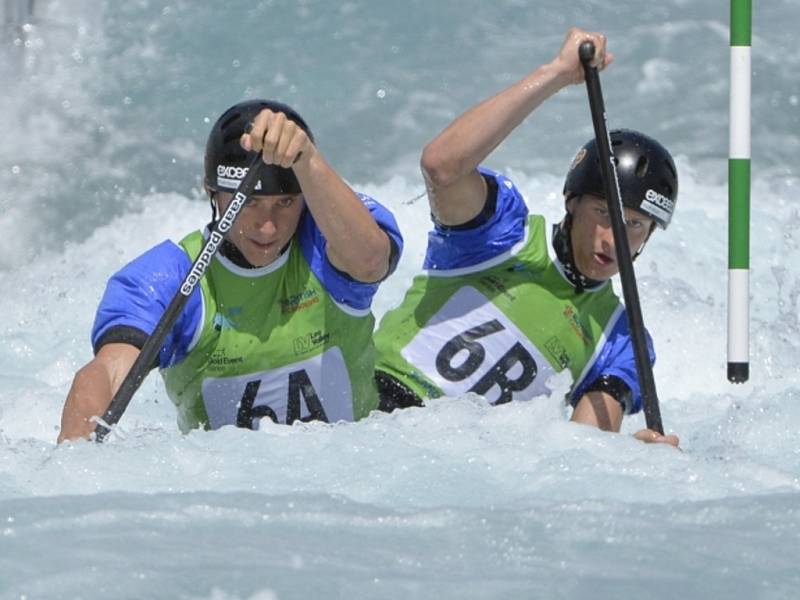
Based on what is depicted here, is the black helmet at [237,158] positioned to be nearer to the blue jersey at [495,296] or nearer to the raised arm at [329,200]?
the raised arm at [329,200]

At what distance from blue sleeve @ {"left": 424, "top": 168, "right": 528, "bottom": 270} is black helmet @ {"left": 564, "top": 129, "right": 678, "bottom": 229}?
161 mm

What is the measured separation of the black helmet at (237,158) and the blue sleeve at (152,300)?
0.21 metres

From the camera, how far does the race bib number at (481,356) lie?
14.9 feet

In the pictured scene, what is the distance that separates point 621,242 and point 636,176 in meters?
0.38

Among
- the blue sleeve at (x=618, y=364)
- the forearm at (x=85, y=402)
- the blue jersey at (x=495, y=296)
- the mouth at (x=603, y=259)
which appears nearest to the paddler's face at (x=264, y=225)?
the forearm at (x=85, y=402)

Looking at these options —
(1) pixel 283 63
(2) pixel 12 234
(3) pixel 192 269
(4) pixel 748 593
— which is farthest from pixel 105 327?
(1) pixel 283 63

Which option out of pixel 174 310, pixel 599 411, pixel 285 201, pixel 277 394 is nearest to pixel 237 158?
pixel 285 201

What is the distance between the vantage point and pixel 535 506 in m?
3.47

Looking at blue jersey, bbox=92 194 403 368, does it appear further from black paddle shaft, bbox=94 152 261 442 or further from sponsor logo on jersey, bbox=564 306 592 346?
sponsor logo on jersey, bbox=564 306 592 346

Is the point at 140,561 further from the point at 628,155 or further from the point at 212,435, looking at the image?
the point at 628,155

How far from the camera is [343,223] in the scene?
394 centimetres

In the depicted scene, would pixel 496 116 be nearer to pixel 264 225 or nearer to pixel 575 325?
pixel 264 225

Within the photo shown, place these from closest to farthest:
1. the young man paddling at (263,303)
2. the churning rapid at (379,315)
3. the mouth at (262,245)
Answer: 1. the churning rapid at (379,315)
2. the young man paddling at (263,303)
3. the mouth at (262,245)

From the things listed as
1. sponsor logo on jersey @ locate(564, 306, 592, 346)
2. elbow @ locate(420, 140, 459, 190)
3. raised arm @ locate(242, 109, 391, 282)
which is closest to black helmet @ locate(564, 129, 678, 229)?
sponsor logo on jersey @ locate(564, 306, 592, 346)
